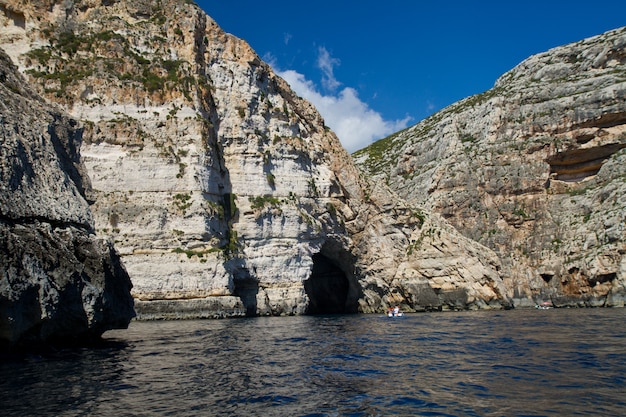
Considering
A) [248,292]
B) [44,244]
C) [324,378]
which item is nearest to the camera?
[324,378]

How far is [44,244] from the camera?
48.8 ft

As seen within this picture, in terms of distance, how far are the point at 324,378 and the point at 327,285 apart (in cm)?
4607

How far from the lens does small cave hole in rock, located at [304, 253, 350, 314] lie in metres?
58.1

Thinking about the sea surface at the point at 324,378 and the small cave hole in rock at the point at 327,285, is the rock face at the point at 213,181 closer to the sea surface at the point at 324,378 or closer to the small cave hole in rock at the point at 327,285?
the small cave hole in rock at the point at 327,285

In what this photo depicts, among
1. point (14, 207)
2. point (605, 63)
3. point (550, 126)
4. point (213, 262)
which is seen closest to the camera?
point (14, 207)

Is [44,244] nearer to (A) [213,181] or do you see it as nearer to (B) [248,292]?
(A) [213,181]

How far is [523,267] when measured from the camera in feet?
206

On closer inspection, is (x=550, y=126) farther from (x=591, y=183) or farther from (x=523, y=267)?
(x=523, y=267)

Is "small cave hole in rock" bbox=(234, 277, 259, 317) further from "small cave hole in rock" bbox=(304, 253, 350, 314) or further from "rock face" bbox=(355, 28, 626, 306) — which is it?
"rock face" bbox=(355, 28, 626, 306)

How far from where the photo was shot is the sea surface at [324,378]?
388 inches

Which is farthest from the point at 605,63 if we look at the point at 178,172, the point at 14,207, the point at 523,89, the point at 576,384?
the point at 14,207

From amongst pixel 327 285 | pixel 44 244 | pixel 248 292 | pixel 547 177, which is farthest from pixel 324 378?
pixel 547 177

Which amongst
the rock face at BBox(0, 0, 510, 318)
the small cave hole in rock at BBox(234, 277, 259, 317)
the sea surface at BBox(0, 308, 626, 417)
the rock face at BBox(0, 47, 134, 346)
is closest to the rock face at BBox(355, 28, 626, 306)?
the rock face at BBox(0, 0, 510, 318)

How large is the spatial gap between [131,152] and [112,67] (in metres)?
8.25
